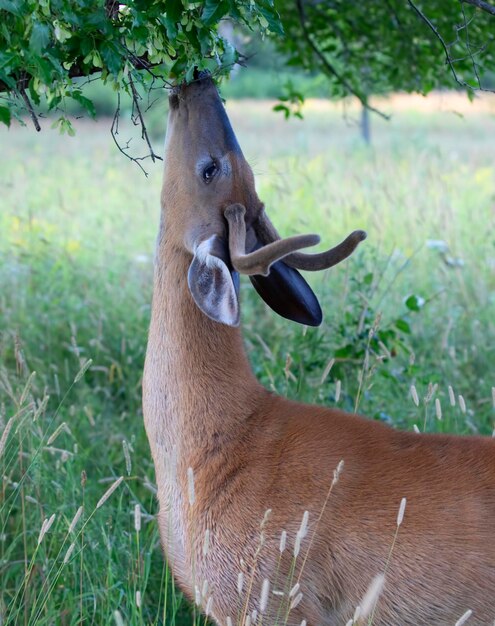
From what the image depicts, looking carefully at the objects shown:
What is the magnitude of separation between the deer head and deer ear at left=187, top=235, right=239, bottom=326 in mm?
207

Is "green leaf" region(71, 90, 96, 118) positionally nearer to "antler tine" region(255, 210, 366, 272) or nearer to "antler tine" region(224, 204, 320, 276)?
"antler tine" region(224, 204, 320, 276)

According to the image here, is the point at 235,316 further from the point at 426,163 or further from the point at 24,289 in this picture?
the point at 426,163

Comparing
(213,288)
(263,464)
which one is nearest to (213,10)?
(213,288)

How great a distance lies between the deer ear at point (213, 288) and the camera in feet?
9.75

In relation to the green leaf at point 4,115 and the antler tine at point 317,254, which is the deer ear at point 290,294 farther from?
the green leaf at point 4,115

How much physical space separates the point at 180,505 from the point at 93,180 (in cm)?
972

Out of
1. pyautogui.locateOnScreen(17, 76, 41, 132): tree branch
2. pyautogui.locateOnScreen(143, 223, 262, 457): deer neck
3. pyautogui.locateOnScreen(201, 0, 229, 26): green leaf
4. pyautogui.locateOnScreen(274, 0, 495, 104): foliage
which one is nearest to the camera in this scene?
pyautogui.locateOnScreen(201, 0, 229, 26): green leaf

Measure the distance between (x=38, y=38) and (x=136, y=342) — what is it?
3288mm

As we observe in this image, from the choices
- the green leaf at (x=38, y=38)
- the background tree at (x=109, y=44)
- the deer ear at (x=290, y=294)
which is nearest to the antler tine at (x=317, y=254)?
the deer ear at (x=290, y=294)

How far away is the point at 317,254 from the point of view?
3242mm

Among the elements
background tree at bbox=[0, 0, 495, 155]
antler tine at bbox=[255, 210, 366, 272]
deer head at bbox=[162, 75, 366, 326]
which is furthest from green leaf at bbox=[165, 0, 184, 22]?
antler tine at bbox=[255, 210, 366, 272]

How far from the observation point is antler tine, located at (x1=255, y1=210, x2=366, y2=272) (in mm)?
2913

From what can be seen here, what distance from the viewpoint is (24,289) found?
6578 millimetres

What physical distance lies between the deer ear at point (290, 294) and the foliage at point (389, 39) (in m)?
2.13
